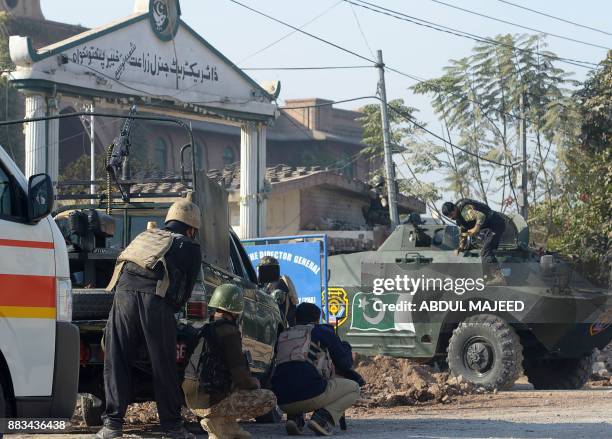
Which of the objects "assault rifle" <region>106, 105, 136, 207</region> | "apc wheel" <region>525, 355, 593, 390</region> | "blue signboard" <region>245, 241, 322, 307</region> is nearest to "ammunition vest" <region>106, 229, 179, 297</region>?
"assault rifle" <region>106, 105, 136, 207</region>

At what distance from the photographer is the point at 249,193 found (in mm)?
24797

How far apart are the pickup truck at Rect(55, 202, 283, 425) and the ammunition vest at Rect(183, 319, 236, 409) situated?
0.17 meters

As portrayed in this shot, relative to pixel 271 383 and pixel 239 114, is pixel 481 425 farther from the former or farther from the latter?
pixel 239 114

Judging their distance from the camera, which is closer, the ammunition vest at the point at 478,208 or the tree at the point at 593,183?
the ammunition vest at the point at 478,208

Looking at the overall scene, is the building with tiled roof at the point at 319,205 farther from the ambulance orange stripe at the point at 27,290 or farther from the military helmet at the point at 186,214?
the ambulance orange stripe at the point at 27,290

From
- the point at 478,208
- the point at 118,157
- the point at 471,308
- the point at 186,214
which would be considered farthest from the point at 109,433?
the point at 478,208

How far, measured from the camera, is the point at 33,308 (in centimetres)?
749

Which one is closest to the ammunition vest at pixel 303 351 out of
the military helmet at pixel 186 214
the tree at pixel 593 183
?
the military helmet at pixel 186 214

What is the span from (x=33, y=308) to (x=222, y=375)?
199 cm

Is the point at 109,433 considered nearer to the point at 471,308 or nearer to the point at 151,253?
the point at 151,253

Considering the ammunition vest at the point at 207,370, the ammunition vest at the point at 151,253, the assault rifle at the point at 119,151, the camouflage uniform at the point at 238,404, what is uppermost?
the assault rifle at the point at 119,151

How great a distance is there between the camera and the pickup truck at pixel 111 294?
934 cm

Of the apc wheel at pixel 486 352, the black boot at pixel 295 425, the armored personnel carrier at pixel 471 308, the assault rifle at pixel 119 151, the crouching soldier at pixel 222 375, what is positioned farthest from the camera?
the armored personnel carrier at pixel 471 308

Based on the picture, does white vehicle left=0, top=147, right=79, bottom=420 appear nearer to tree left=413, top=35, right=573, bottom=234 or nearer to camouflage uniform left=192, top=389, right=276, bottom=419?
camouflage uniform left=192, top=389, right=276, bottom=419
